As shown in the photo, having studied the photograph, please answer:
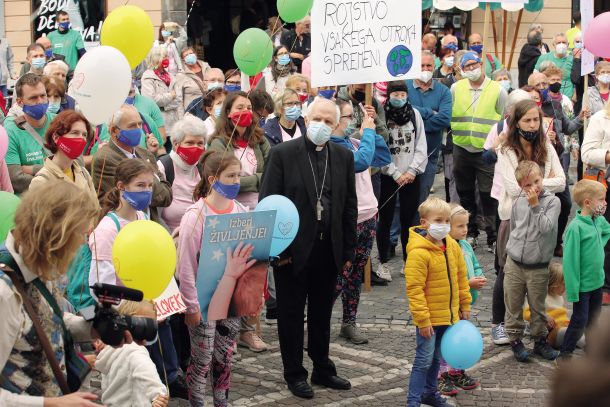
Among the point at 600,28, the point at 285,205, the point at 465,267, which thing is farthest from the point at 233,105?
the point at 600,28

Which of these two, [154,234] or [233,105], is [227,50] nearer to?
[233,105]

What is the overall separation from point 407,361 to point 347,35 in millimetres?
2780

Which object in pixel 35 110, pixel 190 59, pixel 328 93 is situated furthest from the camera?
pixel 190 59

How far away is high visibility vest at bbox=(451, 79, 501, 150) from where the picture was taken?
11.1 m

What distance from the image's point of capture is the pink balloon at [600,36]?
32.0 ft

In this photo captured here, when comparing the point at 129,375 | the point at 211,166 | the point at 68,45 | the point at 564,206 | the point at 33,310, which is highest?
the point at 68,45

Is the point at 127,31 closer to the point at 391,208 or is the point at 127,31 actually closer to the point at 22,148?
the point at 22,148

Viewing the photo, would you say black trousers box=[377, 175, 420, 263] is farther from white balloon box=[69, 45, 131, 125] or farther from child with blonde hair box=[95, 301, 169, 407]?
child with blonde hair box=[95, 301, 169, 407]

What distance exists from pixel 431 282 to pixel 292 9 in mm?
2553

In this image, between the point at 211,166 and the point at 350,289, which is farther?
the point at 350,289

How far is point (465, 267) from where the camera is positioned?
22.3 ft

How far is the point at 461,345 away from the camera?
6.44 meters

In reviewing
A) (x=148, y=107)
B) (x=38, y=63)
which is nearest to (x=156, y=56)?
(x=38, y=63)

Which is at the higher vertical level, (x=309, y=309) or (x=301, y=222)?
(x=301, y=222)
